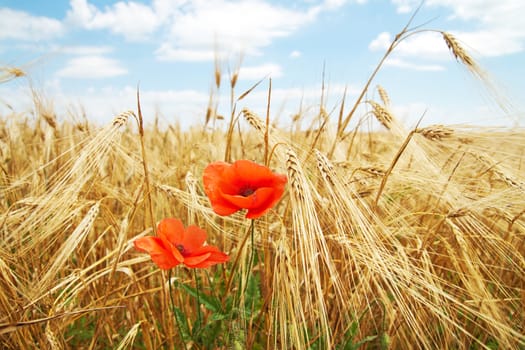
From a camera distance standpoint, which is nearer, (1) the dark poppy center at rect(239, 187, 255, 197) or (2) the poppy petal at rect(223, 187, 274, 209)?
(2) the poppy petal at rect(223, 187, 274, 209)

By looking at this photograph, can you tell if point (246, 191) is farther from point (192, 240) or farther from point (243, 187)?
point (192, 240)

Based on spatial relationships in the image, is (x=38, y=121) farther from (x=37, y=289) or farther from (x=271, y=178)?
(x=271, y=178)

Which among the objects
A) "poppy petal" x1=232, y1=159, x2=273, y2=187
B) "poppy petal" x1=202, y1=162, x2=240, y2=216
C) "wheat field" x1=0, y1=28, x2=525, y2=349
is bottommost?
"wheat field" x1=0, y1=28, x2=525, y2=349

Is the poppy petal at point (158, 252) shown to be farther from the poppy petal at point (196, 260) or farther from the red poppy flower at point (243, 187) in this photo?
the red poppy flower at point (243, 187)

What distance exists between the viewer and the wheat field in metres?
0.85

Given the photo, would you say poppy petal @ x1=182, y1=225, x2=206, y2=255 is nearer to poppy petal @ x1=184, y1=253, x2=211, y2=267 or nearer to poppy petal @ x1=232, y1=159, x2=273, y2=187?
poppy petal @ x1=184, y1=253, x2=211, y2=267

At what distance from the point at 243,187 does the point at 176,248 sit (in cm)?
19

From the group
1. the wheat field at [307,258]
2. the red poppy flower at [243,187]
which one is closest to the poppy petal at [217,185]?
the red poppy flower at [243,187]

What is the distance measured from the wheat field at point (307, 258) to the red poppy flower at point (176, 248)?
6 centimetres

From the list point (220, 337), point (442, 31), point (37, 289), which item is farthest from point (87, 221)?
point (442, 31)

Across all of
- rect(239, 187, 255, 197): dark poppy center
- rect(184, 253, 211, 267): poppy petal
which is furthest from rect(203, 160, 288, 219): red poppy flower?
rect(184, 253, 211, 267): poppy petal

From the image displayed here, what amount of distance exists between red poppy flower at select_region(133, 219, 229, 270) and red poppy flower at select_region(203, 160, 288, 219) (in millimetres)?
124

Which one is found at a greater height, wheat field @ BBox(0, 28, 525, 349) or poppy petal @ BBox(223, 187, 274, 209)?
poppy petal @ BBox(223, 187, 274, 209)

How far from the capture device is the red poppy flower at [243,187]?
76cm
